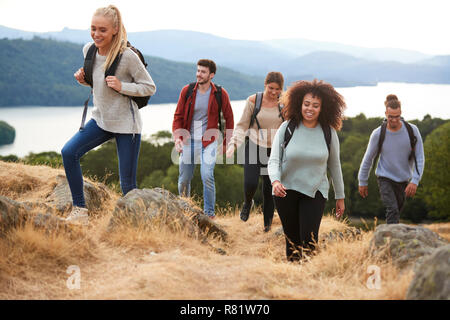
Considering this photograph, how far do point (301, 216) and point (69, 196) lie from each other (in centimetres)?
368

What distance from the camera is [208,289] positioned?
3910 mm

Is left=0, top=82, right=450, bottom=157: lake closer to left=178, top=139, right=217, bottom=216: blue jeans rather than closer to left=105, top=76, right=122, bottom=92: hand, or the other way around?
left=178, top=139, right=217, bottom=216: blue jeans

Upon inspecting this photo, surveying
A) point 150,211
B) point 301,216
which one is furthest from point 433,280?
point 150,211

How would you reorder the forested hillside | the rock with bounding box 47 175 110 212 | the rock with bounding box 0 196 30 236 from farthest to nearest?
the forested hillside, the rock with bounding box 47 175 110 212, the rock with bounding box 0 196 30 236

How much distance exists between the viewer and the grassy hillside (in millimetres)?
A: 139000

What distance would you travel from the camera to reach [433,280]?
10.3 ft

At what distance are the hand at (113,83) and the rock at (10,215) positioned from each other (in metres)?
1.57

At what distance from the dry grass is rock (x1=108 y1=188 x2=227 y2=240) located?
11cm

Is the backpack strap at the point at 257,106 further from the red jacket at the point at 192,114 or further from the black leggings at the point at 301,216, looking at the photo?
the black leggings at the point at 301,216

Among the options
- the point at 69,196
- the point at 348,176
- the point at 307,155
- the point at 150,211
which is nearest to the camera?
the point at 307,155

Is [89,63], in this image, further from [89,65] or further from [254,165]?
[254,165]

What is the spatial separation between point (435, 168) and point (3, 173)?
32.9m

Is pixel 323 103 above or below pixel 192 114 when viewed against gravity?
above

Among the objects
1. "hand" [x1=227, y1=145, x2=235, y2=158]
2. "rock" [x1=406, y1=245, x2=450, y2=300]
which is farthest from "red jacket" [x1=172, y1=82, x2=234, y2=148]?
"rock" [x1=406, y1=245, x2=450, y2=300]
